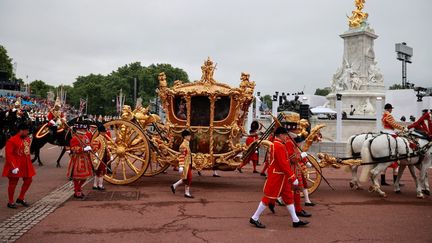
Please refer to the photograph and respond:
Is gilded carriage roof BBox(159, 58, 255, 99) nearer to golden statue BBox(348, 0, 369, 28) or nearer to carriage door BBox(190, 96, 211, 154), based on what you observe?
carriage door BBox(190, 96, 211, 154)

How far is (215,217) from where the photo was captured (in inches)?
259

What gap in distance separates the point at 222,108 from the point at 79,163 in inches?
147

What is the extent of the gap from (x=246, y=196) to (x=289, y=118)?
2062mm

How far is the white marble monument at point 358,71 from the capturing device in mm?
35219

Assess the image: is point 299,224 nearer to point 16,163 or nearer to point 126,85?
point 16,163

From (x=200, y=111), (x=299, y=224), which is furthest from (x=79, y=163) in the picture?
(x=299, y=224)

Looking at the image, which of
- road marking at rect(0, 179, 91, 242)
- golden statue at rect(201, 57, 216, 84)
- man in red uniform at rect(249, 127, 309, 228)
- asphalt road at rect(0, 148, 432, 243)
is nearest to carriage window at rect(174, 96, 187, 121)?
golden statue at rect(201, 57, 216, 84)

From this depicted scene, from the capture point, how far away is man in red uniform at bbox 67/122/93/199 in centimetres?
773

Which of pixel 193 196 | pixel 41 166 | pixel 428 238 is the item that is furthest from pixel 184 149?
pixel 41 166

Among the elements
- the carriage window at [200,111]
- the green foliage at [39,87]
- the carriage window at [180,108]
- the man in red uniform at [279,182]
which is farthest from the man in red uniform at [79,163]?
the green foliage at [39,87]

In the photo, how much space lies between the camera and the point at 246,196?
8.60m

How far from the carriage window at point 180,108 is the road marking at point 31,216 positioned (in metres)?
3.17

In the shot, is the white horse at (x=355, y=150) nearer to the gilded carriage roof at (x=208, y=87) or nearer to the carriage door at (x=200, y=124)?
the gilded carriage roof at (x=208, y=87)

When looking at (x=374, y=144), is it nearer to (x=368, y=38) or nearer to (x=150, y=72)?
(x=368, y=38)
